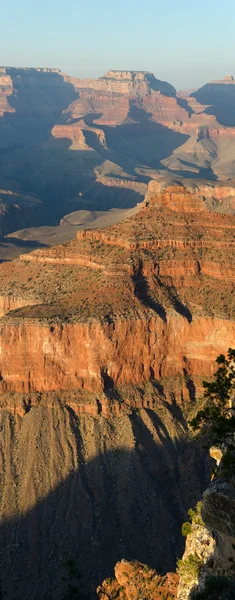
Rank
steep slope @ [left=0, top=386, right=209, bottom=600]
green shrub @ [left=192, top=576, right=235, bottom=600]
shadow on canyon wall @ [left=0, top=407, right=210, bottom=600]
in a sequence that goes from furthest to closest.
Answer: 1. steep slope @ [left=0, top=386, right=209, bottom=600]
2. shadow on canyon wall @ [left=0, top=407, right=210, bottom=600]
3. green shrub @ [left=192, top=576, right=235, bottom=600]

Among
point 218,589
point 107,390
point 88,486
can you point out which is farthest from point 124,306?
point 218,589

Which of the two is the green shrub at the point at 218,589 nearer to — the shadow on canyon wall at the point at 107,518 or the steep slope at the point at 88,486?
the shadow on canyon wall at the point at 107,518

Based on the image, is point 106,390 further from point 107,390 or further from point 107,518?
point 107,518

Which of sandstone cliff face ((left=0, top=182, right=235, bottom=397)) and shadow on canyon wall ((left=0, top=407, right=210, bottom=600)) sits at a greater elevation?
sandstone cliff face ((left=0, top=182, right=235, bottom=397))

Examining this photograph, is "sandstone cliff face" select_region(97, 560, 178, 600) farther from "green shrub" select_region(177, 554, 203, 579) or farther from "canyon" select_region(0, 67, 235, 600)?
"canyon" select_region(0, 67, 235, 600)

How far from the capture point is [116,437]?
5362 centimetres

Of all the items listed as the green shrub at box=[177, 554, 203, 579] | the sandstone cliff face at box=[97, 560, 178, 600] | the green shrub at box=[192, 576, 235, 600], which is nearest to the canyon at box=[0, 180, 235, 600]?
the sandstone cliff face at box=[97, 560, 178, 600]

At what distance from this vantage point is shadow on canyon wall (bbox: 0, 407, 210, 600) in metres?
44.6

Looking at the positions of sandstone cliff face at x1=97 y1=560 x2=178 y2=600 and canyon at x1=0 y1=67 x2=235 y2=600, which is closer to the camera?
sandstone cliff face at x1=97 y1=560 x2=178 y2=600

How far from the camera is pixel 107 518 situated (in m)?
48.3

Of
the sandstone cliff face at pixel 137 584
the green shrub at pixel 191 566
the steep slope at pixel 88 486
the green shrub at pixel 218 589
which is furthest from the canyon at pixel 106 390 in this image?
the green shrub at pixel 218 589

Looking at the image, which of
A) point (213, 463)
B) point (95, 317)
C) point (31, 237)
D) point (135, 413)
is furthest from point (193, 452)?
point (31, 237)

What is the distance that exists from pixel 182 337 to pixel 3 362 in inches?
647

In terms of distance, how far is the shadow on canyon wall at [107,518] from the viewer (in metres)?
44.6
